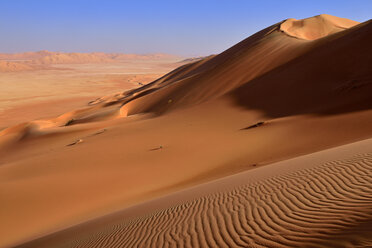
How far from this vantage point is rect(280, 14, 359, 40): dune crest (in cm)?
2927

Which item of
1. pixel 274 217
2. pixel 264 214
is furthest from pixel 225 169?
pixel 274 217

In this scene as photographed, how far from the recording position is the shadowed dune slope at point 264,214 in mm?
3312

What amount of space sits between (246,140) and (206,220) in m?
6.22

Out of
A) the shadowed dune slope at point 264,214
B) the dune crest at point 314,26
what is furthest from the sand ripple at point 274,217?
the dune crest at point 314,26

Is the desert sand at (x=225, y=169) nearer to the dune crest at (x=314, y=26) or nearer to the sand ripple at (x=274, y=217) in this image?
the sand ripple at (x=274, y=217)

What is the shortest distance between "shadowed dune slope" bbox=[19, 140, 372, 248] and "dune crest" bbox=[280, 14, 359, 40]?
24.9 m

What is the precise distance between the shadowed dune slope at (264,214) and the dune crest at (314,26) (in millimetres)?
24911

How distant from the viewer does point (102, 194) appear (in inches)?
313

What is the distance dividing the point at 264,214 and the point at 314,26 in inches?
1216

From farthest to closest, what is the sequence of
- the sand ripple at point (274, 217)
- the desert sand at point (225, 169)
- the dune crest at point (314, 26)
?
the dune crest at point (314, 26) → the desert sand at point (225, 169) → the sand ripple at point (274, 217)

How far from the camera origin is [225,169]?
8445 mm

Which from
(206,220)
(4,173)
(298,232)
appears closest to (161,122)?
(4,173)

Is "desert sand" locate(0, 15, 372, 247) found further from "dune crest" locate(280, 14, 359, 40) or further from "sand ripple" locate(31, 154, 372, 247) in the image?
"dune crest" locate(280, 14, 359, 40)

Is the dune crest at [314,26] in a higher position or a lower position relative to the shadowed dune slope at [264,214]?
higher
